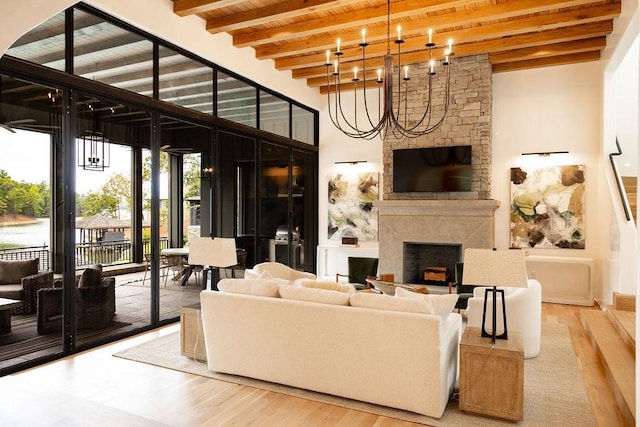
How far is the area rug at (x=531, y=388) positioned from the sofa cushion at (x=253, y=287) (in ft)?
2.37

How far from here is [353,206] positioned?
877 centimetres

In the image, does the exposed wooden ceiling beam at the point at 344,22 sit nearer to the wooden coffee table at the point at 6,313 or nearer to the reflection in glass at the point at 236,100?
the reflection in glass at the point at 236,100

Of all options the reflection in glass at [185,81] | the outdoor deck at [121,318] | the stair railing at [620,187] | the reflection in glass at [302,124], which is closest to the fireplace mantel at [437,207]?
the stair railing at [620,187]

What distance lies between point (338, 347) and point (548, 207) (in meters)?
5.37

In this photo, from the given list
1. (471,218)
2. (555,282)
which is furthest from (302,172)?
(555,282)

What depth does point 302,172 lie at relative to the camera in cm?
874

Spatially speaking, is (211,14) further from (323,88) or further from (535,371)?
(535,371)

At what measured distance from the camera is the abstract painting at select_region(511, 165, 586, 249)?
703cm

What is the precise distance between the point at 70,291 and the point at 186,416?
204 cm

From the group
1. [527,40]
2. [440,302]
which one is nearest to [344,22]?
[527,40]

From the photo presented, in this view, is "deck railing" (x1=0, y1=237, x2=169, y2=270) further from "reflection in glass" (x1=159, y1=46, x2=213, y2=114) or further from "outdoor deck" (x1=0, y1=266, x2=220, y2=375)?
"reflection in glass" (x1=159, y1=46, x2=213, y2=114)

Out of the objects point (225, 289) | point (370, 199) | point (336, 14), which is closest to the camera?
point (225, 289)

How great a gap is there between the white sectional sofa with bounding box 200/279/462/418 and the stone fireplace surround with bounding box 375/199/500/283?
12.7 feet

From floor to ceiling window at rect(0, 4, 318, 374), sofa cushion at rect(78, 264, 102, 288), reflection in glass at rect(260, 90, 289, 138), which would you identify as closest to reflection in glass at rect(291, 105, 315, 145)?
reflection in glass at rect(260, 90, 289, 138)
